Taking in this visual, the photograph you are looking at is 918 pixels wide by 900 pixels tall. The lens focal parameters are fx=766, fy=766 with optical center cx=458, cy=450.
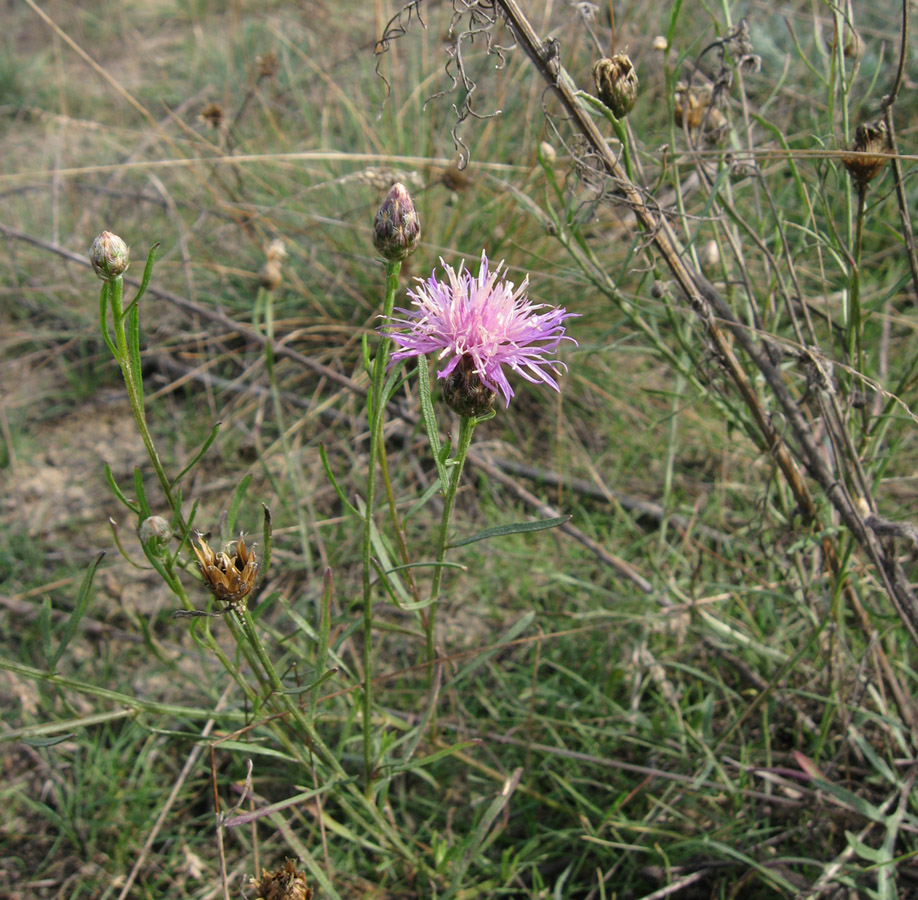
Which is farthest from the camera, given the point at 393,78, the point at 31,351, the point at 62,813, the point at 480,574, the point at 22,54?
the point at 22,54

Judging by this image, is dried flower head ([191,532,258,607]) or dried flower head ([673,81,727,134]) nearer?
dried flower head ([191,532,258,607])

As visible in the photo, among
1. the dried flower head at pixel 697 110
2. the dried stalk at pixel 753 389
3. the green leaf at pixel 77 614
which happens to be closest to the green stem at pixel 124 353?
the green leaf at pixel 77 614

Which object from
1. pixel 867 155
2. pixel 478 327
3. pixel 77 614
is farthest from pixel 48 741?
pixel 867 155

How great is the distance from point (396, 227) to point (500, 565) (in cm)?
111

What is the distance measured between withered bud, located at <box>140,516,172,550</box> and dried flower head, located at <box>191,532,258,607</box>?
0.03 metres

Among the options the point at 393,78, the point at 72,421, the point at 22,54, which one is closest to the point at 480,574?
the point at 72,421

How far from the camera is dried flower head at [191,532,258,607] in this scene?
0.83m

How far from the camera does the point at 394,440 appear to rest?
221cm

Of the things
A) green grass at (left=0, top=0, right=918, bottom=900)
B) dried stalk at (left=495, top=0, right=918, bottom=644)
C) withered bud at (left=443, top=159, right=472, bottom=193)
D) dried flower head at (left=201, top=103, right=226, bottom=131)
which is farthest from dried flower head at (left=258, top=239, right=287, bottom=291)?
dried stalk at (left=495, top=0, right=918, bottom=644)

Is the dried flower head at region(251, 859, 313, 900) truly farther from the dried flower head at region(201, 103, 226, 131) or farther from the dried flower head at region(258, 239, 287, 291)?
the dried flower head at region(201, 103, 226, 131)

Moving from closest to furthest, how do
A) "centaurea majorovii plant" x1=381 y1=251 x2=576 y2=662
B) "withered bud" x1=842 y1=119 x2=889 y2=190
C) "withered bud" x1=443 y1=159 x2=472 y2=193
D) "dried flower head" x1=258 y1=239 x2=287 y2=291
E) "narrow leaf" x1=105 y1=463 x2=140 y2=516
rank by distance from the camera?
"narrow leaf" x1=105 y1=463 x2=140 y2=516 < "centaurea majorovii plant" x1=381 y1=251 x2=576 y2=662 < "withered bud" x1=842 y1=119 x2=889 y2=190 < "dried flower head" x1=258 y1=239 x2=287 y2=291 < "withered bud" x1=443 y1=159 x2=472 y2=193

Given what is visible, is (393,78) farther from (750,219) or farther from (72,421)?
(72,421)

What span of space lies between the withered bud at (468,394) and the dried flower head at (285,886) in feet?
1.98

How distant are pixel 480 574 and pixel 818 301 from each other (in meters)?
1.21
